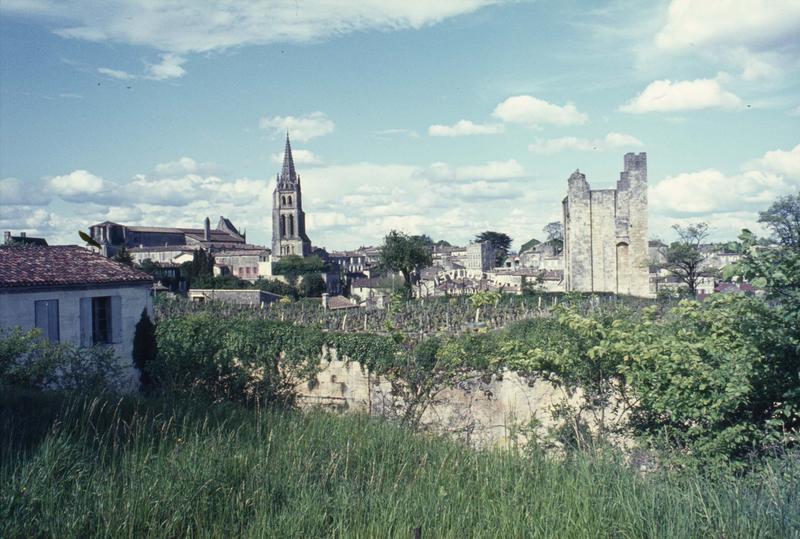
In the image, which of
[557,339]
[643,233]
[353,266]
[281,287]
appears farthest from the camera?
[353,266]

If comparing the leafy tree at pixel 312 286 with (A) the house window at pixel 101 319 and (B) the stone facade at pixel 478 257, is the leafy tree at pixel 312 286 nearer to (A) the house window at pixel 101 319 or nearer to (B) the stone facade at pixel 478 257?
(B) the stone facade at pixel 478 257

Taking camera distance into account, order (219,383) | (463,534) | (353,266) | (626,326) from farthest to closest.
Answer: (353,266) → (219,383) → (626,326) → (463,534)

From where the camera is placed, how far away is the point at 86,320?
16922 millimetres

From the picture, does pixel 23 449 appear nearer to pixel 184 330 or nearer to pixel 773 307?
pixel 773 307

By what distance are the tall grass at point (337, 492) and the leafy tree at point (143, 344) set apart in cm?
1292

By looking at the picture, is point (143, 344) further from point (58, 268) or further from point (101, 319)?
point (58, 268)

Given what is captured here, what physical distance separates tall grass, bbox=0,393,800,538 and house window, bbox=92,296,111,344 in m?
12.6

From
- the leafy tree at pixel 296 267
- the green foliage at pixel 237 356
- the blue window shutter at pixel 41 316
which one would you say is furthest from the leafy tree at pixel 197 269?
the blue window shutter at pixel 41 316

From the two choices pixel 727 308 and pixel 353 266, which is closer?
pixel 727 308

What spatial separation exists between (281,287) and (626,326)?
2303 inches

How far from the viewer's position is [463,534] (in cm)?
398

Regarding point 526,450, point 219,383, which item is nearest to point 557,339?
point 526,450

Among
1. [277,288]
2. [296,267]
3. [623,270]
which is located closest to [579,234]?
[623,270]

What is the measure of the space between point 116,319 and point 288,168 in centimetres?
9255
